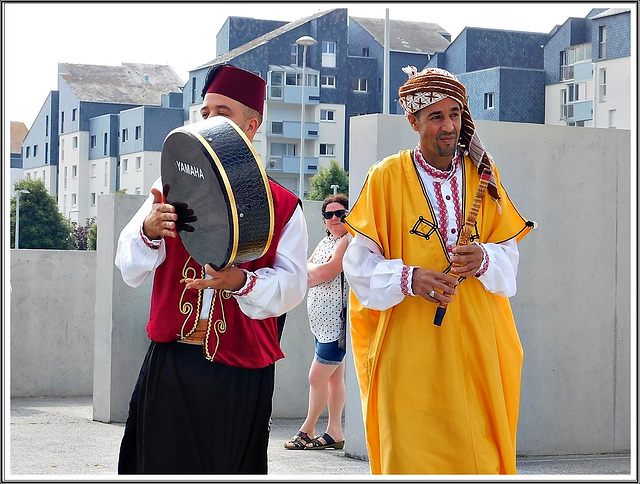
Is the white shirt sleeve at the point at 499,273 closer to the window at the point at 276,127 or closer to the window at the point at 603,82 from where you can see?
the window at the point at 603,82

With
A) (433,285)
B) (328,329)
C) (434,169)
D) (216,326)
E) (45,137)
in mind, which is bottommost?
(328,329)

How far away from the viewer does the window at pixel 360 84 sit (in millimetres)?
77812

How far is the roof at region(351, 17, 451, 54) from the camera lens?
253 feet

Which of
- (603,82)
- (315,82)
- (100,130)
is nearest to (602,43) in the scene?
(603,82)

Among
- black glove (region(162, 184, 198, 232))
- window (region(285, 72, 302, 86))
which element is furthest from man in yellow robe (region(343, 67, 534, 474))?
window (region(285, 72, 302, 86))

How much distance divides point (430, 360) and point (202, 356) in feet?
3.27

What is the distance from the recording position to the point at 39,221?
54.2 meters

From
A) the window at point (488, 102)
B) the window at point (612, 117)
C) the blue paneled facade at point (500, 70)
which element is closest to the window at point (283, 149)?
the blue paneled facade at point (500, 70)

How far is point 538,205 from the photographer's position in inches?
320

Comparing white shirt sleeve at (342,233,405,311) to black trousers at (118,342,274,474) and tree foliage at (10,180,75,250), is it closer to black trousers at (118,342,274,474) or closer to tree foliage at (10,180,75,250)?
black trousers at (118,342,274,474)

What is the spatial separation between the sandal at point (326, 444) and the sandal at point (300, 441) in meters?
0.04

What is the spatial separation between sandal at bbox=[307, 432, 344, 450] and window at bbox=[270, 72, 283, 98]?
6629 centimetres

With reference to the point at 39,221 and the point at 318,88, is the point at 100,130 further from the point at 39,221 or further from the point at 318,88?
the point at 39,221

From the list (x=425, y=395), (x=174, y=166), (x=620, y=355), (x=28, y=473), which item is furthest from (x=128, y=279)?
(x=620, y=355)
